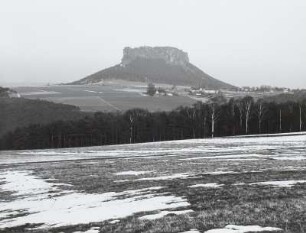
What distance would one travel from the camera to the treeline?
12094 cm

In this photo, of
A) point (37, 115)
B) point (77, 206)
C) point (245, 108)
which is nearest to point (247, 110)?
point (245, 108)

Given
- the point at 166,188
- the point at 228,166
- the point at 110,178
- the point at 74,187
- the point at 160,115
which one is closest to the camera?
the point at 166,188

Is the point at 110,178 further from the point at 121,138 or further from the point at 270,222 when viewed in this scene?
the point at 121,138

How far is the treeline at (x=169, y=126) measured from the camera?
4761 inches

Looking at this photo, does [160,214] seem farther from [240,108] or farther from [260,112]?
[240,108]

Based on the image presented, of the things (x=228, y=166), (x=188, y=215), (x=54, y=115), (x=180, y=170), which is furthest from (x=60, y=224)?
(x=54, y=115)

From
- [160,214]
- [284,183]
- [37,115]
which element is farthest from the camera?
[37,115]

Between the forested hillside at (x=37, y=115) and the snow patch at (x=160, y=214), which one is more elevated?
the snow patch at (x=160, y=214)

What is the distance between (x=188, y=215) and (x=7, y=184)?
21095mm

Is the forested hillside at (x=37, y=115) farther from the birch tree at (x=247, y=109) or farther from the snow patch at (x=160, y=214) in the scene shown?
the snow patch at (x=160, y=214)

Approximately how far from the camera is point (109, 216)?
1841 centimetres

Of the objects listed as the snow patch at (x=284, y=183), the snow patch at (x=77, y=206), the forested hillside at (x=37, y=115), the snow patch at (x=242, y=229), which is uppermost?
the snow patch at (x=242, y=229)

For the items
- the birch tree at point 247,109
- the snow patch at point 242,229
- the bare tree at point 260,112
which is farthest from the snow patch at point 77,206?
the bare tree at point 260,112

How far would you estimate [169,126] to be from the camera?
12975 centimetres
